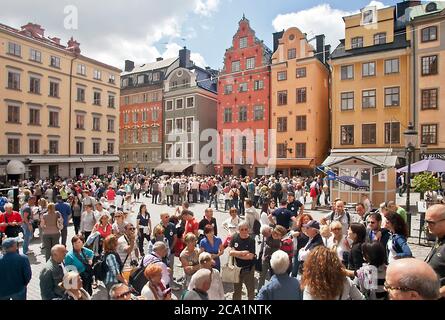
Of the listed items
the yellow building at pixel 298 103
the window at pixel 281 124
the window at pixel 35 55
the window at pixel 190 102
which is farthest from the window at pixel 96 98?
the window at pixel 281 124

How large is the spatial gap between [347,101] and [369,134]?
392cm

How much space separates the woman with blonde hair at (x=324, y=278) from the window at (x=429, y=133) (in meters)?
28.6

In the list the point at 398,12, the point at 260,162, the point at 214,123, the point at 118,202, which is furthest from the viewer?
the point at 214,123

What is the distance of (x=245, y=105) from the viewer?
114 ft

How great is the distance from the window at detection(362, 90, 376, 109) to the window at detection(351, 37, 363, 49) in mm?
4397

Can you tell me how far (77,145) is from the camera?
3647 cm

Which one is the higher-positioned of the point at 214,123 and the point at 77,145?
the point at 214,123

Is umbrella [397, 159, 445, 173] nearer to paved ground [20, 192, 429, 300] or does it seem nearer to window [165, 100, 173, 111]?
paved ground [20, 192, 429, 300]

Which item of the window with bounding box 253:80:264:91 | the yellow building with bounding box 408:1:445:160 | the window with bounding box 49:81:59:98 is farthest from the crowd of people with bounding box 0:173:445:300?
the window with bounding box 253:80:264:91

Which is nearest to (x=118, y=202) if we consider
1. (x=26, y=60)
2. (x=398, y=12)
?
(x=26, y=60)

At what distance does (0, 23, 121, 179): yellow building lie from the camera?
28.1m

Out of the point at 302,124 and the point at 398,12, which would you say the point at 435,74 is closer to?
the point at 398,12
